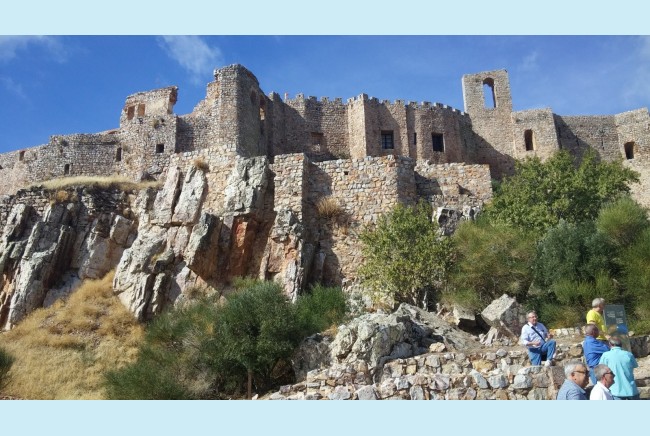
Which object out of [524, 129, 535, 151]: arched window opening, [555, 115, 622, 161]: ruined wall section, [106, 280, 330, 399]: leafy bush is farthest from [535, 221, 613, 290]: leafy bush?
[555, 115, 622, 161]: ruined wall section

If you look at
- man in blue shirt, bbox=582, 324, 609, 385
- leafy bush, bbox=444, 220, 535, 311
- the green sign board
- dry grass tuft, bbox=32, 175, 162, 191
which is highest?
dry grass tuft, bbox=32, 175, 162, 191

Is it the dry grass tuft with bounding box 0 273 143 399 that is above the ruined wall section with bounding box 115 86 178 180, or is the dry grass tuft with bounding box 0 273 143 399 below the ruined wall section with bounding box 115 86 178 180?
below

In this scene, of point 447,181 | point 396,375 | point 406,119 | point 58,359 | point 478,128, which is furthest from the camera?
point 478,128

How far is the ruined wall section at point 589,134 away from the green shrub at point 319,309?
23.7m

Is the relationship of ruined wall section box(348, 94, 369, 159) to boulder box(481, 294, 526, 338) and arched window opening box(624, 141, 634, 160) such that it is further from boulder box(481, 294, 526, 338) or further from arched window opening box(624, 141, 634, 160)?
boulder box(481, 294, 526, 338)

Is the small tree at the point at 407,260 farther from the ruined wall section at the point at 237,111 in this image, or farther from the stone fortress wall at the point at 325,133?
the ruined wall section at the point at 237,111

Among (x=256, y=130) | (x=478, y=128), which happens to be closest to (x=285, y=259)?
(x=256, y=130)

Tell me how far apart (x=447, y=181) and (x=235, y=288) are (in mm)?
8582

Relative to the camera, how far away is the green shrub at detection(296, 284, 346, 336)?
14881mm

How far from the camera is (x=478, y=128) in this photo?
3566 centimetres

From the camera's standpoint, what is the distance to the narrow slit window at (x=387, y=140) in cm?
3312

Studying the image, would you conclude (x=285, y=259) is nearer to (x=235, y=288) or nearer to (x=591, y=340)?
(x=235, y=288)

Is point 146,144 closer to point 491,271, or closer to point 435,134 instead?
point 435,134

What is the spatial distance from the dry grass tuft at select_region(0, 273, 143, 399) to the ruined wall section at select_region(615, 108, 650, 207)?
29220mm
